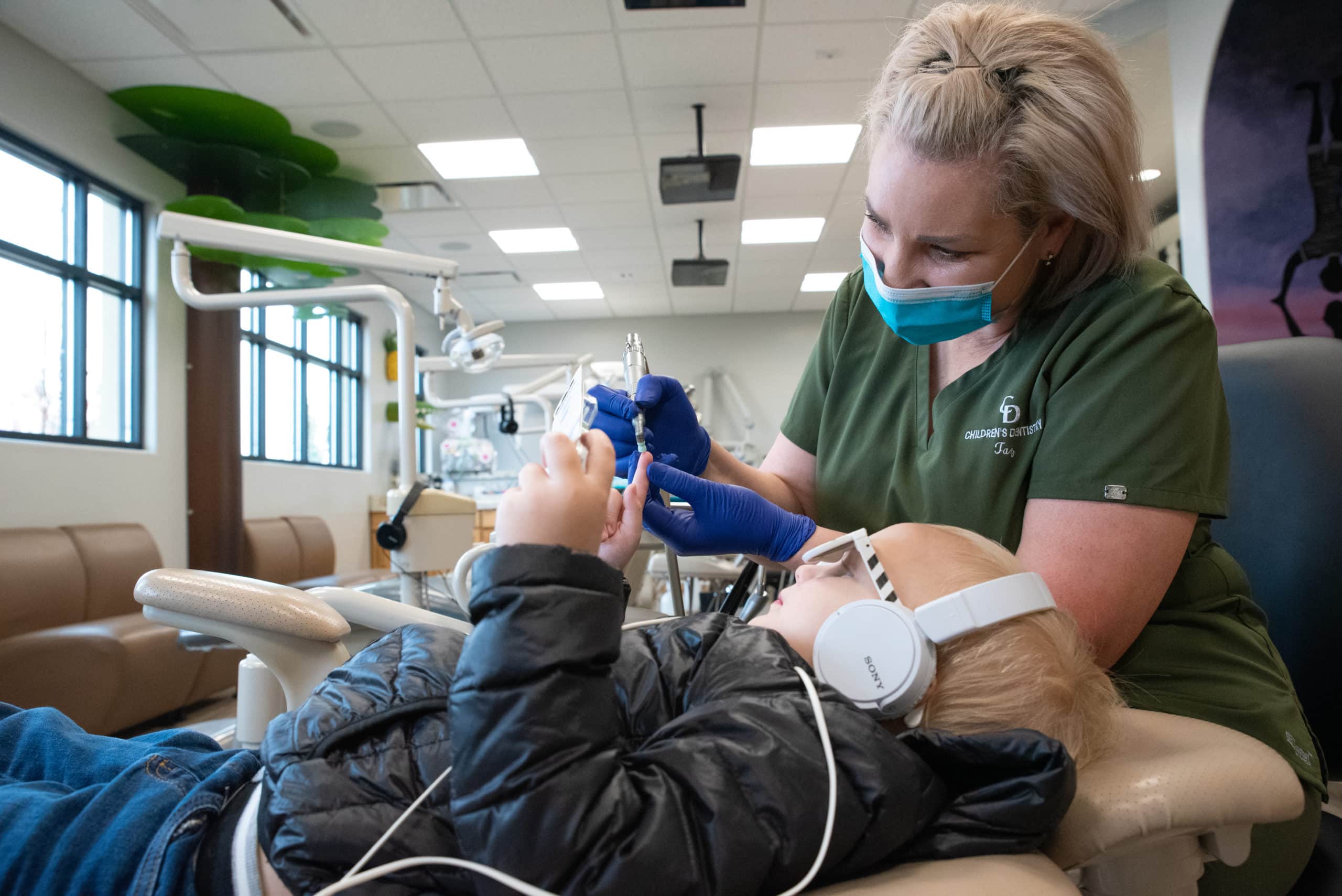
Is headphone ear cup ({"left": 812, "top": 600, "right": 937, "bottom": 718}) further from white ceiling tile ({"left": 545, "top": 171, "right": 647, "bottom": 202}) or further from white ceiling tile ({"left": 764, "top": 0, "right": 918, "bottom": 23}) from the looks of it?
→ white ceiling tile ({"left": 545, "top": 171, "right": 647, "bottom": 202})

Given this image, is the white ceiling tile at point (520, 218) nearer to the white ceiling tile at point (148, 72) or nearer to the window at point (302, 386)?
the window at point (302, 386)

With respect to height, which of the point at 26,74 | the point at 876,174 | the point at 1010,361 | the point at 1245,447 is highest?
the point at 26,74

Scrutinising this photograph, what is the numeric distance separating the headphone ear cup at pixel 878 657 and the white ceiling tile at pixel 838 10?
377 centimetres

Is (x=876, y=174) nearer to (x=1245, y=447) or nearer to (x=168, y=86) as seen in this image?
(x=1245, y=447)

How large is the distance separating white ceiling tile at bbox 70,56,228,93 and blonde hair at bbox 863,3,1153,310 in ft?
14.5

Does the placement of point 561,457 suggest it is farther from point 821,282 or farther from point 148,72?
point 821,282

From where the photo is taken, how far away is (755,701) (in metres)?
0.72

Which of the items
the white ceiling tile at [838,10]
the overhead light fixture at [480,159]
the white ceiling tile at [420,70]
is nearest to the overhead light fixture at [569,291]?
the overhead light fixture at [480,159]

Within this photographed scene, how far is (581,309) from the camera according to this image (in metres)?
9.65

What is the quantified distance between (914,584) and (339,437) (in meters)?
7.56

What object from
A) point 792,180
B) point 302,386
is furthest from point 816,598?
point 302,386

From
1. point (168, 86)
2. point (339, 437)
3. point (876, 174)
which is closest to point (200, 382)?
point (168, 86)

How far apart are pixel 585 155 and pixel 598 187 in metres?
0.54

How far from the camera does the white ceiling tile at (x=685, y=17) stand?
3867 mm
